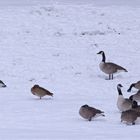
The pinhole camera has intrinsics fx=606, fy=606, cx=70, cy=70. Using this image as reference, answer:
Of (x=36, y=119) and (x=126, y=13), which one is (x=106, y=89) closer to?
(x=36, y=119)

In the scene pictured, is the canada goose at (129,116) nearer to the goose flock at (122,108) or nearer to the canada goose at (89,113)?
the goose flock at (122,108)

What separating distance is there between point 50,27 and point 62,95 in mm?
8169

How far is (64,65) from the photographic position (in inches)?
620

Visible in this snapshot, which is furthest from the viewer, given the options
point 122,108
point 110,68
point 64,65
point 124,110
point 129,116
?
point 64,65

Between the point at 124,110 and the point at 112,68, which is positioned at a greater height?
the point at 112,68

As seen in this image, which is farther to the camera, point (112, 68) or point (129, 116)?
point (112, 68)

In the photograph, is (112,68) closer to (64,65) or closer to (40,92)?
(64,65)

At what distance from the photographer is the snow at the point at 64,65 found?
31.2 ft

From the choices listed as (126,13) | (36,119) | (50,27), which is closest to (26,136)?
(36,119)

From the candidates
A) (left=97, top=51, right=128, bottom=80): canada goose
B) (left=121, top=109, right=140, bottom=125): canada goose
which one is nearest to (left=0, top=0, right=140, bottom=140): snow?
(left=121, top=109, right=140, bottom=125): canada goose

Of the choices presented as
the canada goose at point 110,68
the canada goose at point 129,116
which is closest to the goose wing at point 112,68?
the canada goose at point 110,68

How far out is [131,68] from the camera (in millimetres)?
15742

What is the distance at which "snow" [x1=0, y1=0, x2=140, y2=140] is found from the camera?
9523 millimetres

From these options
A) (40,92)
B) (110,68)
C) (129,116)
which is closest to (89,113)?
(129,116)
